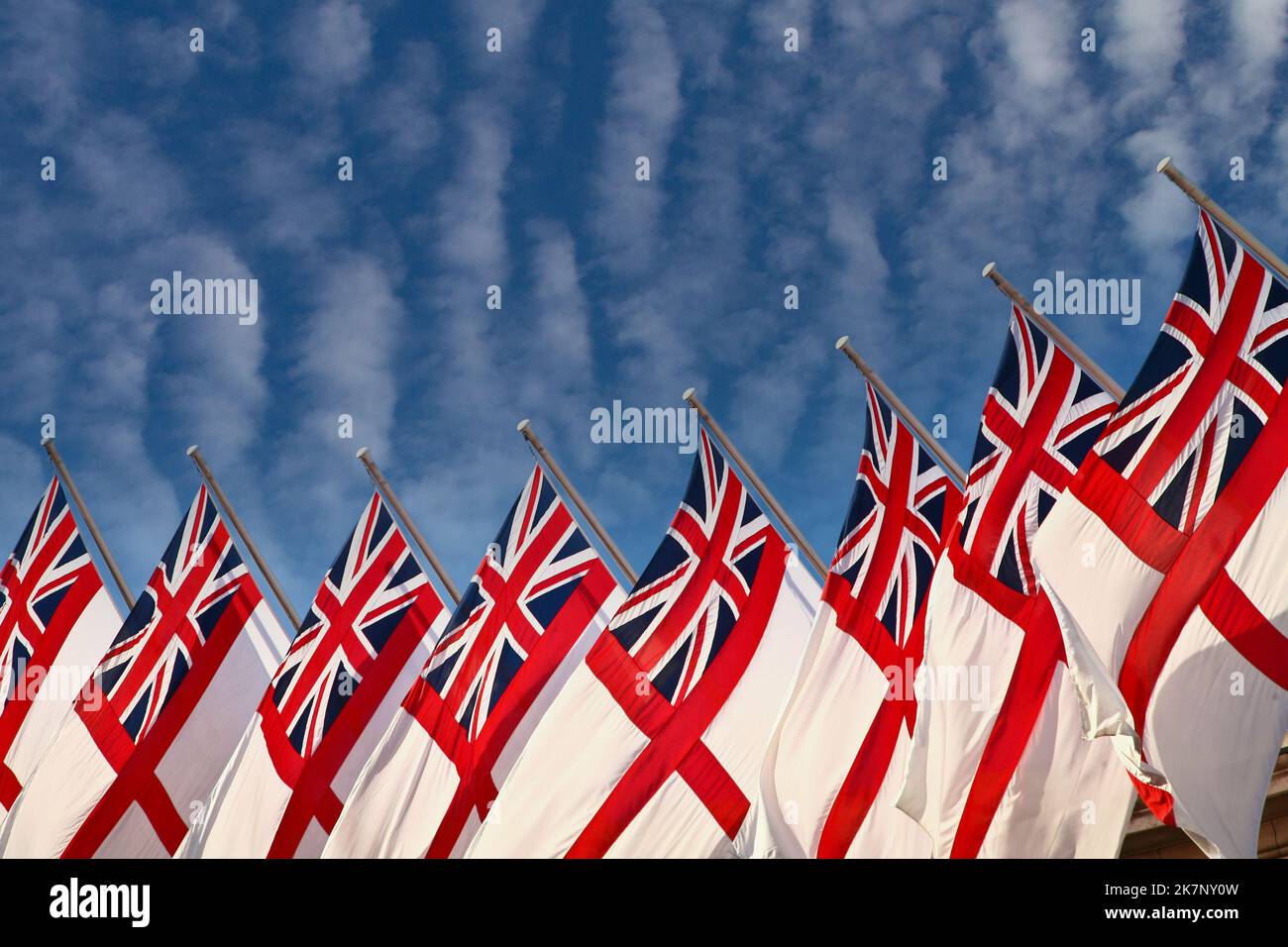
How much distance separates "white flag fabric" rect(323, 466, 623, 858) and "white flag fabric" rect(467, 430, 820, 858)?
1122 millimetres

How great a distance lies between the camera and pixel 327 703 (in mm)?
20266

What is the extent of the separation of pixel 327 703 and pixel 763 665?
24.6 feet

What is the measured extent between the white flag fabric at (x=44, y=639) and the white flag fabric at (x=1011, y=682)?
652 inches

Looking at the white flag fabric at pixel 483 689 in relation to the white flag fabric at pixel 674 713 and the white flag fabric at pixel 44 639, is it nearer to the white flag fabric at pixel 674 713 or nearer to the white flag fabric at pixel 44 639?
the white flag fabric at pixel 674 713

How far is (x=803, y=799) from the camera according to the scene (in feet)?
52.4

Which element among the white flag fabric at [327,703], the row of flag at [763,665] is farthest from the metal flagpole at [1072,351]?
the white flag fabric at [327,703]

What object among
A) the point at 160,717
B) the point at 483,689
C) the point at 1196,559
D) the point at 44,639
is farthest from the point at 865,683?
the point at 44,639

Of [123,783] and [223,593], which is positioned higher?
[223,593]

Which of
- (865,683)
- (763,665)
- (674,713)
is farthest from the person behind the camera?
(763,665)

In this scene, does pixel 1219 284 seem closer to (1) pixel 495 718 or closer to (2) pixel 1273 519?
(2) pixel 1273 519

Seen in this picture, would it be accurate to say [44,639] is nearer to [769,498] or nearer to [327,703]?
[327,703]

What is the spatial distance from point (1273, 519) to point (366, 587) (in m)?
14.2
